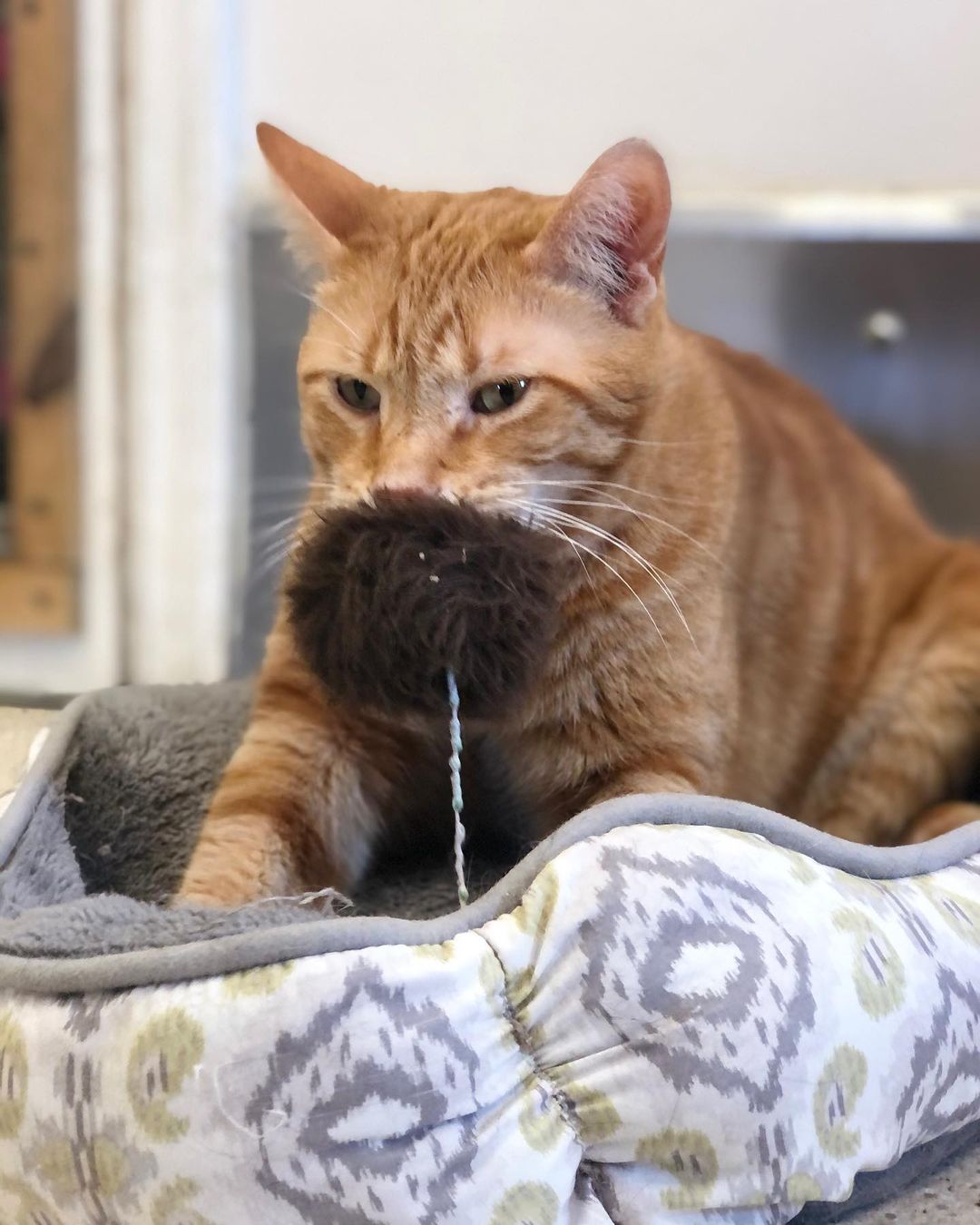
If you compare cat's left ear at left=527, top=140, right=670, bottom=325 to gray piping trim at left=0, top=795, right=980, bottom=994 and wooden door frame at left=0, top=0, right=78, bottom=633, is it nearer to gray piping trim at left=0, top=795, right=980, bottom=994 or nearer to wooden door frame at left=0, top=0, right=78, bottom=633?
gray piping trim at left=0, top=795, right=980, bottom=994

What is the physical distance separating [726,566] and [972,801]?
1.42ft

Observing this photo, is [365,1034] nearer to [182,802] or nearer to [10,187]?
[182,802]

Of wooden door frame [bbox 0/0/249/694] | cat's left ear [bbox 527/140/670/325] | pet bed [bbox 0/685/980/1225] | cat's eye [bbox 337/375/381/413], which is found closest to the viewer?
pet bed [bbox 0/685/980/1225]

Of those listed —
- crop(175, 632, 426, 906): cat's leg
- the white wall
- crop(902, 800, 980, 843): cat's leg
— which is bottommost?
crop(902, 800, 980, 843): cat's leg

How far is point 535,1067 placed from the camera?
69 centimetres

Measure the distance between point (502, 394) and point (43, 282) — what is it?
143 cm

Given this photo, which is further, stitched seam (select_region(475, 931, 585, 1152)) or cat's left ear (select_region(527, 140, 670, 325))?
cat's left ear (select_region(527, 140, 670, 325))

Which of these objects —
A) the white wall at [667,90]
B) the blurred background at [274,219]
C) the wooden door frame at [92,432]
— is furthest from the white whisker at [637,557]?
the wooden door frame at [92,432]

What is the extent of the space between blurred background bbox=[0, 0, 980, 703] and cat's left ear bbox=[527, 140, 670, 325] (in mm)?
914

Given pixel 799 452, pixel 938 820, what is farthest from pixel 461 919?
pixel 799 452

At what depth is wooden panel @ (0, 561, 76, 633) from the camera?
215cm

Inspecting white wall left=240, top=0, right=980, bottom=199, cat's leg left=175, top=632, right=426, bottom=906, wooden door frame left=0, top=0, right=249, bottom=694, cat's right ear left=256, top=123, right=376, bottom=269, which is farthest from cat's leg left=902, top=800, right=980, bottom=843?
wooden door frame left=0, top=0, right=249, bottom=694

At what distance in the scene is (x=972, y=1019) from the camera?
2.58ft

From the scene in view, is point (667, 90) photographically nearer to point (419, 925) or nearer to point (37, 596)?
point (37, 596)
